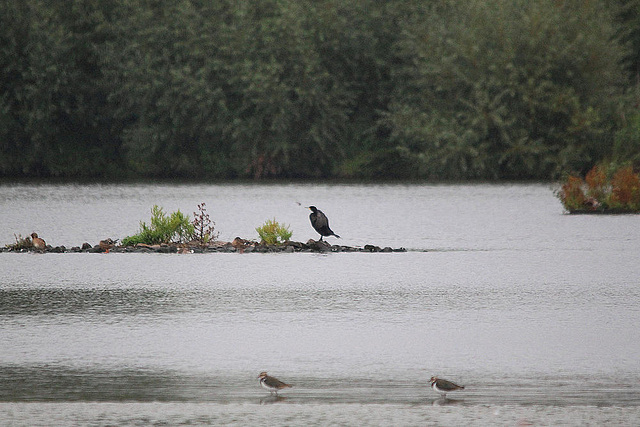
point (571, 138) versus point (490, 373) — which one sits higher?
point (571, 138)

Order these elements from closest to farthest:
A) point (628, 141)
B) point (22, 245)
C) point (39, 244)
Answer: point (39, 244), point (22, 245), point (628, 141)

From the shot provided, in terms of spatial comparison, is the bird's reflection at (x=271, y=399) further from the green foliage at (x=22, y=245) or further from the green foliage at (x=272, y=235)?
the green foliage at (x=22, y=245)

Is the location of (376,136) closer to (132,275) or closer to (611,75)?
(611,75)

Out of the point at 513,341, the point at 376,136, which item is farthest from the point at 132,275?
the point at 376,136

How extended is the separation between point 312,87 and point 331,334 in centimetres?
4821

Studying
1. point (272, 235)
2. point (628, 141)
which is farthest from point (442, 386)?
point (628, 141)

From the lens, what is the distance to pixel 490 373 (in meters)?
9.68

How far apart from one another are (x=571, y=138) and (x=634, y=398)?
1825 inches

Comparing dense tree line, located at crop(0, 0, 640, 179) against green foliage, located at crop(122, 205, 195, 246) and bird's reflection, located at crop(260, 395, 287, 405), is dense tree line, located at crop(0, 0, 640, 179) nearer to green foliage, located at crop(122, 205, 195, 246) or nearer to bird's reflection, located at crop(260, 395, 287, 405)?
green foliage, located at crop(122, 205, 195, 246)

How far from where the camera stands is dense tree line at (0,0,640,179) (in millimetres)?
53875

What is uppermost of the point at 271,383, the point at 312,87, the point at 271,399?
the point at 312,87

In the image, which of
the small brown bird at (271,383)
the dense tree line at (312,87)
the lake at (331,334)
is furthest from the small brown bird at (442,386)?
the dense tree line at (312,87)

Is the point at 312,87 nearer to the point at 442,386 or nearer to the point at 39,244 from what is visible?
the point at 39,244

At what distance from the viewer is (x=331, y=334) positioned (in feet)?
38.0
